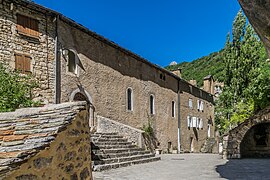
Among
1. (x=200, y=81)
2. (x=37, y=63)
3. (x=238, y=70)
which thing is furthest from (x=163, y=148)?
(x=200, y=81)

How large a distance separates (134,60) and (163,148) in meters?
7.58

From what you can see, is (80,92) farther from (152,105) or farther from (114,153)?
(152,105)

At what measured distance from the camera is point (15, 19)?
11688 millimetres

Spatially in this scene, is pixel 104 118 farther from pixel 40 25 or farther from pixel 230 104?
pixel 230 104

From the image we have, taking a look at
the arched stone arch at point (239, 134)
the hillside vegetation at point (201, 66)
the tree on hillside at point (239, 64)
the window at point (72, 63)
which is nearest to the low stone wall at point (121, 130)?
the window at point (72, 63)

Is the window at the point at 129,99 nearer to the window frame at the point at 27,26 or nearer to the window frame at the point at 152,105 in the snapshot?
the window frame at the point at 152,105

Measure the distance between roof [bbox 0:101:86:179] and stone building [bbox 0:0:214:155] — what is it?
797 centimetres

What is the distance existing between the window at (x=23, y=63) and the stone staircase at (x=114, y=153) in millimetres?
4202

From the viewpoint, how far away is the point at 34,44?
12391 millimetres

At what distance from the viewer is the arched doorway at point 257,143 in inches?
625

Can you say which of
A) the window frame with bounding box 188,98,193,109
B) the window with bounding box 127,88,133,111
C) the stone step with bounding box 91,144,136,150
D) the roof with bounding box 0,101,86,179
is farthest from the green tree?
the window frame with bounding box 188,98,193,109

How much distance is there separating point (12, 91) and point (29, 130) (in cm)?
710

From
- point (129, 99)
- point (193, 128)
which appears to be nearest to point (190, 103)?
point (193, 128)

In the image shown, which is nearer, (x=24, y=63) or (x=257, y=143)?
(x=24, y=63)
